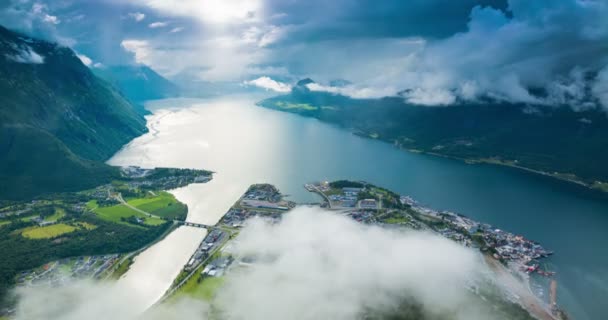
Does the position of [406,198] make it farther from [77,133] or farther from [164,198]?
[77,133]

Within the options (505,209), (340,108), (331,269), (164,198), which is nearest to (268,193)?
(164,198)

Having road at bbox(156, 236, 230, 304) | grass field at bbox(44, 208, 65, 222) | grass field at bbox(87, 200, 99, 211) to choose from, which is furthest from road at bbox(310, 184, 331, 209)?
grass field at bbox(44, 208, 65, 222)

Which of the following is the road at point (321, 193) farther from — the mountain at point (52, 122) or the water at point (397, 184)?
the mountain at point (52, 122)

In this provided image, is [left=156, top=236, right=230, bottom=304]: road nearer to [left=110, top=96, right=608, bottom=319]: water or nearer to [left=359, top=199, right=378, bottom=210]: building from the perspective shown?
[left=110, top=96, right=608, bottom=319]: water

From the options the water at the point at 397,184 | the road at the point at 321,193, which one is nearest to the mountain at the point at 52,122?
the water at the point at 397,184

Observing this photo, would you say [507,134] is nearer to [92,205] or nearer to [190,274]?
[190,274]

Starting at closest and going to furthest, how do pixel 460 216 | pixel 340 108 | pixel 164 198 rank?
pixel 460 216, pixel 164 198, pixel 340 108

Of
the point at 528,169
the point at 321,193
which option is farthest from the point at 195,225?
the point at 528,169
